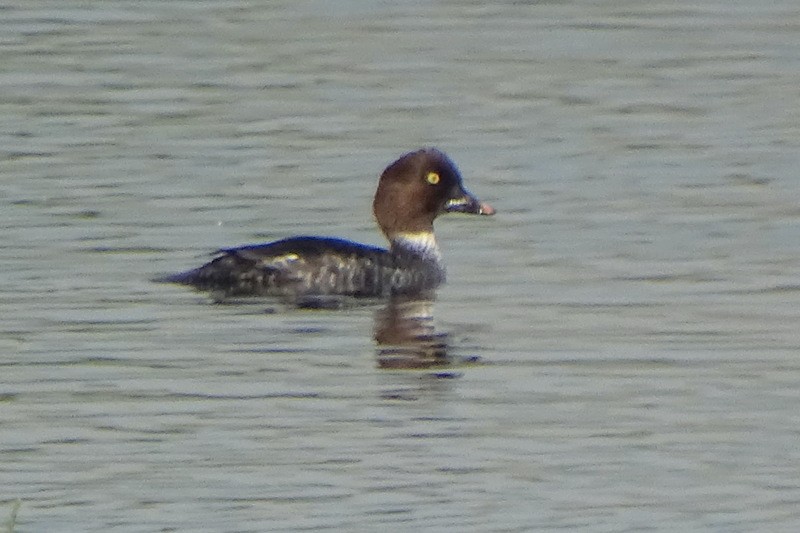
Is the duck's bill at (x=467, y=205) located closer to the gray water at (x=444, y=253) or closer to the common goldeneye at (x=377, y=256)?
the common goldeneye at (x=377, y=256)

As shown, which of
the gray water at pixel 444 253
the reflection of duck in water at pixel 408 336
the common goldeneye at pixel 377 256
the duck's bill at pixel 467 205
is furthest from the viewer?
the duck's bill at pixel 467 205

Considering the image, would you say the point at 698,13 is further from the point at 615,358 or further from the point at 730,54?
the point at 615,358

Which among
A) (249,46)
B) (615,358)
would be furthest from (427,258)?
(249,46)

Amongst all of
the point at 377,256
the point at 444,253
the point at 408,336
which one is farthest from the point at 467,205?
the point at 408,336

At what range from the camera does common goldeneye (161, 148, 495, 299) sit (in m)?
15.1

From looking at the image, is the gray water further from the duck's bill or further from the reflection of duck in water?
the duck's bill

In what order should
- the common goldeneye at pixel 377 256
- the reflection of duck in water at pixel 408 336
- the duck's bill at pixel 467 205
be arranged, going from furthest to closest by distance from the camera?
the duck's bill at pixel 467 205
the common goldeneye at pixel 377 256
the reflection of duck in water at pixel 408 336

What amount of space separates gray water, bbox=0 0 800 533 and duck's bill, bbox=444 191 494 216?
0.25m

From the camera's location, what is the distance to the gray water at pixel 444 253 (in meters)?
10.1

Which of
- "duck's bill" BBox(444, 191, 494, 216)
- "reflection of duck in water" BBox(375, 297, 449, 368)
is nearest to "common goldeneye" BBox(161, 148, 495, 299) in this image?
"duck's bill" BBox(444, 191, 494, 216)

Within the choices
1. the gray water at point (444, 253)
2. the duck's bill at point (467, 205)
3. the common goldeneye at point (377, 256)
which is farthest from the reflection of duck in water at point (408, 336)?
the duck's bill at point (467, 205)

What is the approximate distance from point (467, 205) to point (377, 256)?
1.15m

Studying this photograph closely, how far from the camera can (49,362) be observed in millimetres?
12695

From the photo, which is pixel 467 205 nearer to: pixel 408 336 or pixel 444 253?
pixel 444 253
